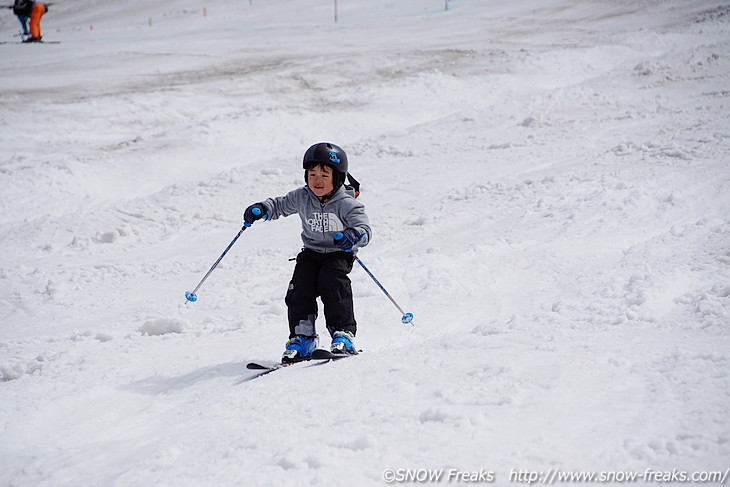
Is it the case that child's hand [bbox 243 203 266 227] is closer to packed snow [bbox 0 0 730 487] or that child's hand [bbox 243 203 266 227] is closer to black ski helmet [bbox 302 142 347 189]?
black ski helmet [bbox 302 142 347 189]

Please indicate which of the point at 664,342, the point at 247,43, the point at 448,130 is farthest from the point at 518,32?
the point at 664,342

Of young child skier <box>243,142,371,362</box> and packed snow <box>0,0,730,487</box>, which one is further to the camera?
young child skier <box>243,142,371,362</box>

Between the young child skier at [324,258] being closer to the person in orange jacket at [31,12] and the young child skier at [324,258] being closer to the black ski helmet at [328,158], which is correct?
the black ski helmet at [328,158]

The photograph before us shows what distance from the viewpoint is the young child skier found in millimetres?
4895

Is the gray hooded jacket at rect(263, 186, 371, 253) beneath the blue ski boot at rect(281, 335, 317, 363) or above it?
above

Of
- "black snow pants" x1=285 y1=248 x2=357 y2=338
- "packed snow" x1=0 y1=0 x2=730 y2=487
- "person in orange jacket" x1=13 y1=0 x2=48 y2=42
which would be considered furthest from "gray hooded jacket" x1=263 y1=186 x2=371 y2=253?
"person in orange jacket" x1=13 y1=0 x2=48 y2=42

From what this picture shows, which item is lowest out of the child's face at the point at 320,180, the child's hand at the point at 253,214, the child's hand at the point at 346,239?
the child's hand at the point at 346,239

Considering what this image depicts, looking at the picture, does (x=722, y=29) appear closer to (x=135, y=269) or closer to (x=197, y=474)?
(x=135, y=269)

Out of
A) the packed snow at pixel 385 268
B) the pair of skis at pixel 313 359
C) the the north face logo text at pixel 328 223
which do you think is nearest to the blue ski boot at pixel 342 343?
the pair of skis at pixel 313 359

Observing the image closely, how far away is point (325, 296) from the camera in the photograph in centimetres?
497

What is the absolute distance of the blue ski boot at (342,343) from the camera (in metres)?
4.78

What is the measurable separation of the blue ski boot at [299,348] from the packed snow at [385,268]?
441mm

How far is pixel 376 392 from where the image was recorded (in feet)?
11.2

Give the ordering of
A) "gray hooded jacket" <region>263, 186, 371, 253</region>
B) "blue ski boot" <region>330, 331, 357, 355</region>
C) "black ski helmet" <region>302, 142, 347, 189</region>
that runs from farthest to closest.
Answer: "gray hooded jacket" <region>263, 186, 371, 253</region>, "black ski helmet" <region>302, 142, 347, 189</region>, "blue ski boot" <region>330, 331, 357, 355</region>
